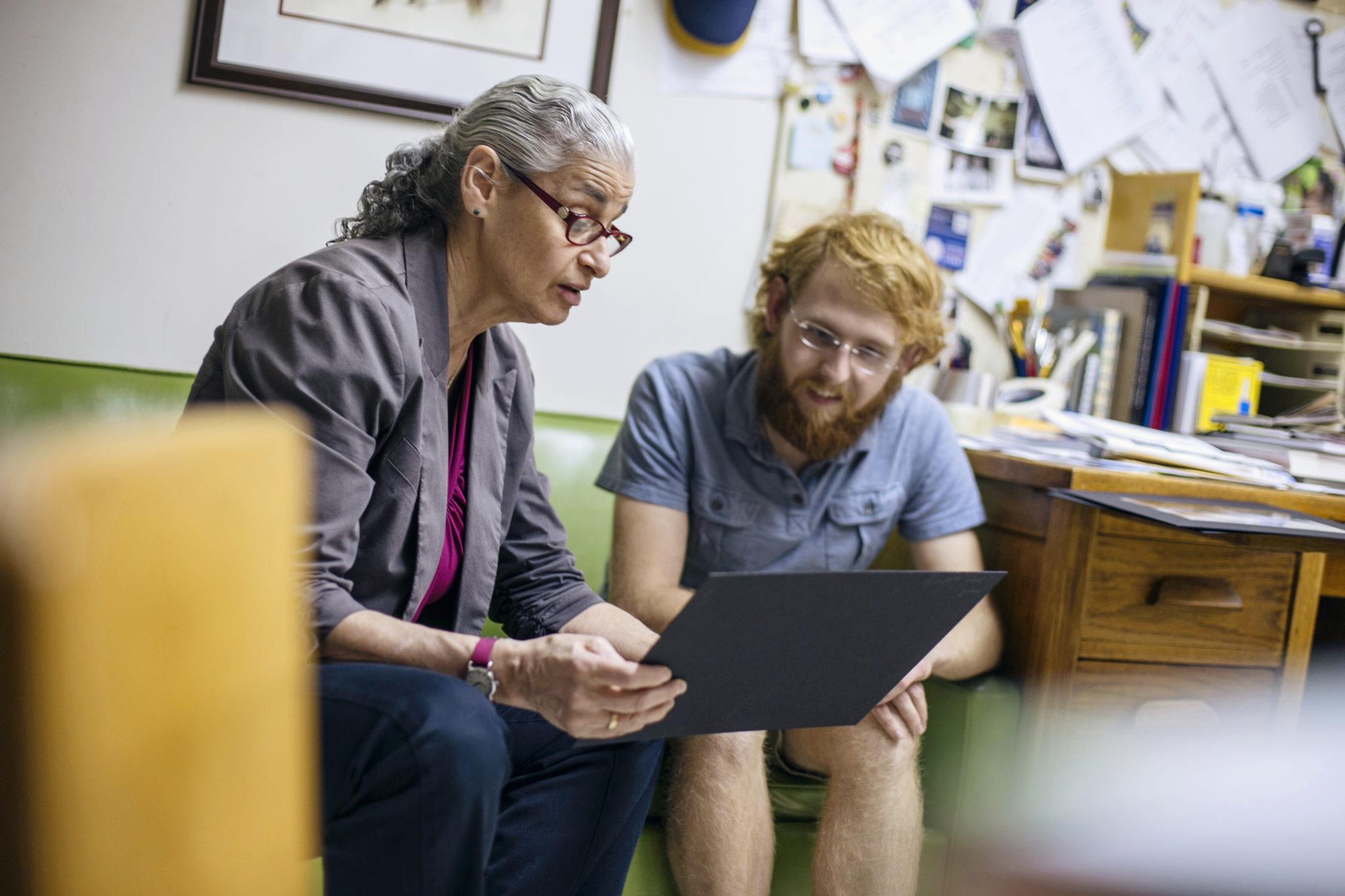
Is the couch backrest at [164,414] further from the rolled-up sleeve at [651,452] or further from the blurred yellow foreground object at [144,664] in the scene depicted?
the blurred yellow foreground object at [144,664]

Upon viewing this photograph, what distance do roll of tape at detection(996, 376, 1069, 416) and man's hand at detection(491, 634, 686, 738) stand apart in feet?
3.59

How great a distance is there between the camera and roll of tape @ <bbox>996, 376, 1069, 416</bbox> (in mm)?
1775

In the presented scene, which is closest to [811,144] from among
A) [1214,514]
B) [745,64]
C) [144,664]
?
[745,64]

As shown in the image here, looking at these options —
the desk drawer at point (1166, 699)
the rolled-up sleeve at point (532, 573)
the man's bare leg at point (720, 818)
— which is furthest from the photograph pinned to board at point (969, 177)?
the man's bare leg at point (720, 818)

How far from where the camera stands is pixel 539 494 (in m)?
1.27

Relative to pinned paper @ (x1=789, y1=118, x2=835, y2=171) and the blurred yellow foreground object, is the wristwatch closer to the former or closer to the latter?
the blurred yellow foreground object

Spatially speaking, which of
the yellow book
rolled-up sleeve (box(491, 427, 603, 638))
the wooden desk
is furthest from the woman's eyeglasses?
the yellow book

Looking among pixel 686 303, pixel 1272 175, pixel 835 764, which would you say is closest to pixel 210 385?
pixel 835 764

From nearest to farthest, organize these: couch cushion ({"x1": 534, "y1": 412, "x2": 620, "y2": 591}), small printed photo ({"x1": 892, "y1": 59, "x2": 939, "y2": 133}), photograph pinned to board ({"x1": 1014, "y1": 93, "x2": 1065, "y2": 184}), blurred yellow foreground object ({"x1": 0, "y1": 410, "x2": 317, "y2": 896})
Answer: blurred yellow foreground object ({"x1": 0, "y1": 410, "x2": 317, "y2": 896}), couch cushion ({"x1": 534, "y1": 412, "x2": 620, "y2": 591}), small printed photo ({"x1": 892, "y1": 59, "x2": 939, "y2": 133}), photograph pinned to board ({"x1": 1014, "y1": 93, "x2": 1065, "y2": 184})

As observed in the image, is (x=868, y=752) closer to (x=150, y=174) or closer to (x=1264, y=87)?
(x=150, y=174)

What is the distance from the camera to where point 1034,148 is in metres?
1.99

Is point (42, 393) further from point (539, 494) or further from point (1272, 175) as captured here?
point (1272, 175)

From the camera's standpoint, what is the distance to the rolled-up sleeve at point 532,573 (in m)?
1.22

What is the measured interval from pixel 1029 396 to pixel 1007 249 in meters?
0.33
